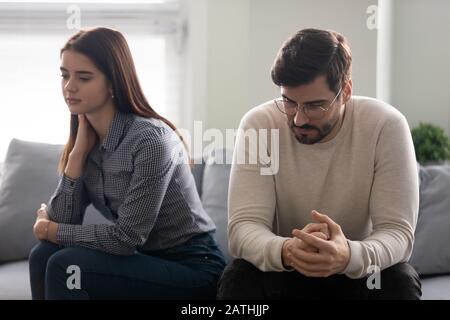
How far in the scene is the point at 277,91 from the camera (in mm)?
2699

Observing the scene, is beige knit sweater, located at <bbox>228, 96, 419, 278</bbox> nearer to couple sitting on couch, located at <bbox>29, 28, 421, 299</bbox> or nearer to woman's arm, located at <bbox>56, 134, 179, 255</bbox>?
couple sitting on couch, located at <bbox>29, 28, 421, 299</bbox>

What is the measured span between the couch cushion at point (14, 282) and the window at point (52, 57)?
806mm

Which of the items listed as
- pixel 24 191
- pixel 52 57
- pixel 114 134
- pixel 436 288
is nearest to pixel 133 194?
pixel 114 134

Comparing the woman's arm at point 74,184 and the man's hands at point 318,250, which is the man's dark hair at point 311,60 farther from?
the woman's arm at point 74,184

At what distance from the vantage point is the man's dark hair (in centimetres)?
164

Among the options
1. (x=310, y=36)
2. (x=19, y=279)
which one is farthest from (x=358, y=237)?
(x=19, y=279)

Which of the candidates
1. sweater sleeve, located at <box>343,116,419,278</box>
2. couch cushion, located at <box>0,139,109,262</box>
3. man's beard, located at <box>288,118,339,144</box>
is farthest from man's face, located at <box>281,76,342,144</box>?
couch cushion, located at <box>0,139,109,262</box>

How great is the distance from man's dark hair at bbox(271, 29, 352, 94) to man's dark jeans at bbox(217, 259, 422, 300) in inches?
17.4

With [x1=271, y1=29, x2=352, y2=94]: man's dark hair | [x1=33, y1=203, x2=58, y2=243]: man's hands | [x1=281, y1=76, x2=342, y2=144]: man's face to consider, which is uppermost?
[x1=271, y1=29, x2=352, y2=94]: man's dark hair

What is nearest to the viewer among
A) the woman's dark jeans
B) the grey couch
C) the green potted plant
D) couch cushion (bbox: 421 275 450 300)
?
the woman's dark jeans

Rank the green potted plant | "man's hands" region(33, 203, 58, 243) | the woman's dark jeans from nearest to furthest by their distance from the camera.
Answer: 1. the woman's dark jeans
2. "man's hands" region(33, 203, 58, 243)
3. the green potted plant

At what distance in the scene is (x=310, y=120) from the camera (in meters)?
1.70

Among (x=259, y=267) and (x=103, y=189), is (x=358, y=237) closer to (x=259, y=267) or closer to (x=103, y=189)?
(x=259, y=267)

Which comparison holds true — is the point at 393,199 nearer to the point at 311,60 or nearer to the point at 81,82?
the point at 311,60
